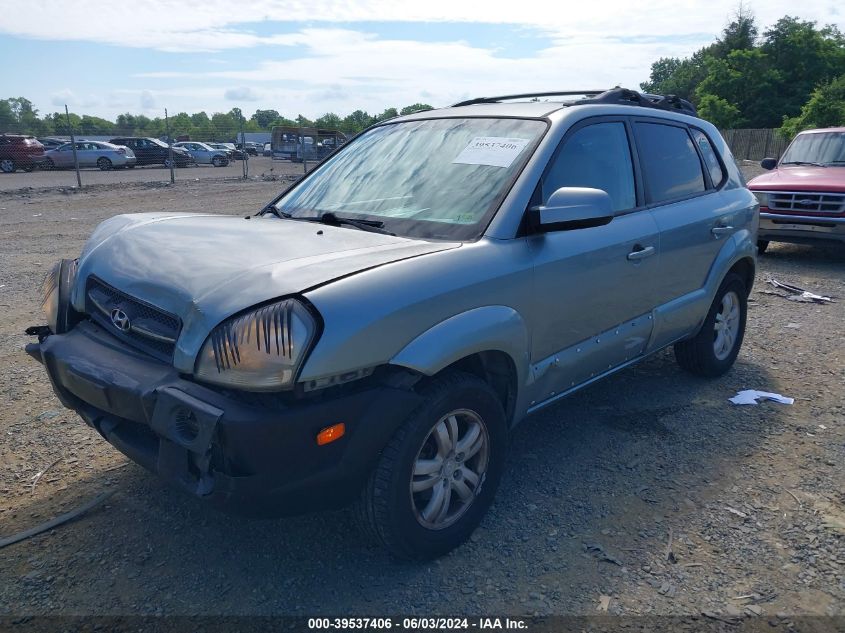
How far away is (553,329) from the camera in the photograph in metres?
3.18

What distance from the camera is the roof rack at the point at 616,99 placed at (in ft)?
12.9

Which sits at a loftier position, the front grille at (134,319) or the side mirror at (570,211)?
the side mirror at (570,211)

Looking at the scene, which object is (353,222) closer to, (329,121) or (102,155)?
(102,155)

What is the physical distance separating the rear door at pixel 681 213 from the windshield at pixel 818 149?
22.3ft

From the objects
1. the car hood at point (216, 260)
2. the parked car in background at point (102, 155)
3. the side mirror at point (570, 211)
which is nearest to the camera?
the car hood at point (216, 260)

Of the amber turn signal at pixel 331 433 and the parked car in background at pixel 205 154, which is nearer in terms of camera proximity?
the amber turn signal at pixel 331 433

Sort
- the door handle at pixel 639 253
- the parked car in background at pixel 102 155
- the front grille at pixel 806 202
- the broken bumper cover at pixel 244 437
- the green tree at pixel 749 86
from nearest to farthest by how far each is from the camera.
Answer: the broken bumper cover at pixel 244 437 < the door handle at pixel 639 253 < the front grille at pixel 806 202 < the parked car in background at pixel 102 155 < the green tree at pixel 749 86

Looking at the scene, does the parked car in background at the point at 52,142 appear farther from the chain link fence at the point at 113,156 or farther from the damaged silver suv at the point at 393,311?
the damaged silver suv at the point at 393,311

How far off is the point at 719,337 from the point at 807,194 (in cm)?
560

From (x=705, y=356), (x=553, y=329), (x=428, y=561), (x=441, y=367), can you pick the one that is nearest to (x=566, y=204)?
(x=553, y=329)

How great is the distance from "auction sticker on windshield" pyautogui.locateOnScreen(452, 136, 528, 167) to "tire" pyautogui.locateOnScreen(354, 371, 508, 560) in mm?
1108

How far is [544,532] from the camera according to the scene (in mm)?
3023

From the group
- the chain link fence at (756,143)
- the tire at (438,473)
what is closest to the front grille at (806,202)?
the tire at (438,473)

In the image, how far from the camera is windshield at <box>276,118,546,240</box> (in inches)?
122
